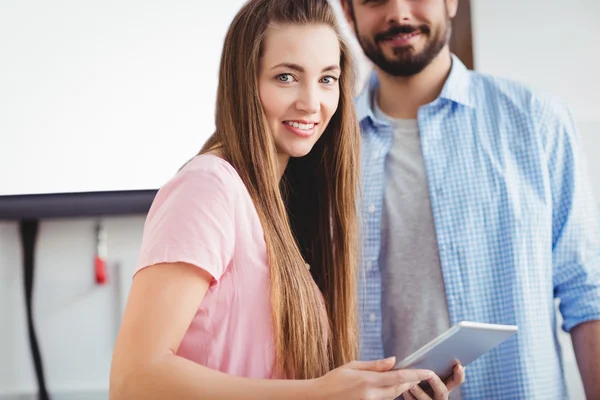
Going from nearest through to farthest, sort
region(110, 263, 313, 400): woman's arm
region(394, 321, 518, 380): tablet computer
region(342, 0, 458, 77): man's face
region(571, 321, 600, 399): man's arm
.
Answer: region(110, 263, 313, 400): woman's arm
region(394, 321, 518, 380): tablet computer
region(571, 321, 600, 399): man's arm
region(342, 0, 458, 77): man's face

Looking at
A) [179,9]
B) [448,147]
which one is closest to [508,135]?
[448,147]

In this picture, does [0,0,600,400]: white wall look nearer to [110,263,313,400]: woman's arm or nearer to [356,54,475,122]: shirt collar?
[356,54,475,122]: shirt collar

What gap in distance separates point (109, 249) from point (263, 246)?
1108 mm

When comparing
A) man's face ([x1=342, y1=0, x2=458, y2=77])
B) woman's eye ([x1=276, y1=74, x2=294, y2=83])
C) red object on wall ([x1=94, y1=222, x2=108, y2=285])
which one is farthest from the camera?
red object on wall ([x1=94, y1=222, x2=108, y2=285])

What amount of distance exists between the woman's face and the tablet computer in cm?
34

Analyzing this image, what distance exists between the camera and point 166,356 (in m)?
0.76

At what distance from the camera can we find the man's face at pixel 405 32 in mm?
1562

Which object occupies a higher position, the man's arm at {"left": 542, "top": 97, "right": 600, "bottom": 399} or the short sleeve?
the short sleeve

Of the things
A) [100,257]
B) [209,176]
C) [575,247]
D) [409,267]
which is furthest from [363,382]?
[100,257]

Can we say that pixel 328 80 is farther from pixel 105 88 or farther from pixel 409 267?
pixel 105 88

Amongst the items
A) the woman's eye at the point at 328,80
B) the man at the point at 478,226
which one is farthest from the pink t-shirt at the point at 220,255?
the man at the point at 478,226

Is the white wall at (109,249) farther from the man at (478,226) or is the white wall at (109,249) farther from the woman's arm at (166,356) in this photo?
→ the woman's arm at (166,356)

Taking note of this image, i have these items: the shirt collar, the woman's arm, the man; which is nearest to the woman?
the woman's arm

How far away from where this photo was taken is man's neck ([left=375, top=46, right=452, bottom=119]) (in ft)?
5.29
